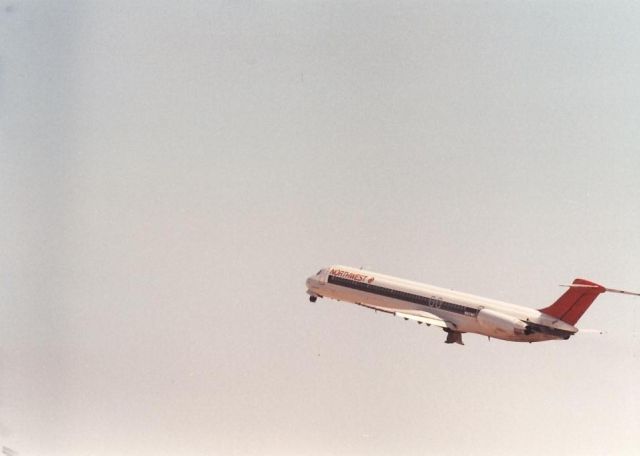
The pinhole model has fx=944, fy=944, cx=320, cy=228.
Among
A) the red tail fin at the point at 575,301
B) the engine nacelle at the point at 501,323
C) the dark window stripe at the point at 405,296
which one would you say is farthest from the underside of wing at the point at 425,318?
the red tail fin at the point at 575,301

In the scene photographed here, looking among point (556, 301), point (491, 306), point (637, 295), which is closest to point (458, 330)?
point (491, 306)

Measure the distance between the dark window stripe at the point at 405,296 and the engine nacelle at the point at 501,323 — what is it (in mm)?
987

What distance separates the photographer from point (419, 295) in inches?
2699

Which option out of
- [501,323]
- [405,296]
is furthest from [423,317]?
[501,323]

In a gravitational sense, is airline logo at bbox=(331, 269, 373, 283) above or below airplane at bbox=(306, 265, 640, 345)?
above

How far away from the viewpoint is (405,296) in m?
69.5

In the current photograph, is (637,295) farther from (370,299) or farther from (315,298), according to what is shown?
(315,298)

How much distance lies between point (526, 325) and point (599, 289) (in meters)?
5.30

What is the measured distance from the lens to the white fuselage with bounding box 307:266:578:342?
201 feet

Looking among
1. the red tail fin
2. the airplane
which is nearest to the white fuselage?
the airplane

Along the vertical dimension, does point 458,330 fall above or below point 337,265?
below

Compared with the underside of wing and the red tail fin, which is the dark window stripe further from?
the red tail fin

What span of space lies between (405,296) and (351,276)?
7134 millimetres

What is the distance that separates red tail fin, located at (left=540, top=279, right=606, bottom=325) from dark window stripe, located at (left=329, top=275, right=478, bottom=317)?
5839mm
